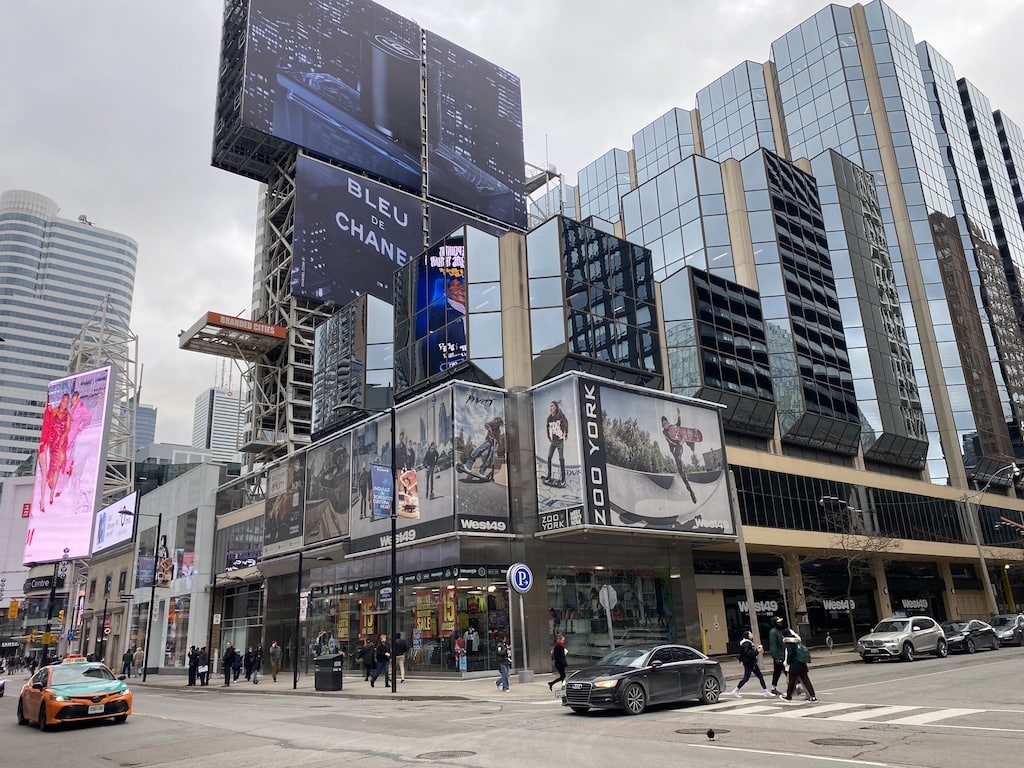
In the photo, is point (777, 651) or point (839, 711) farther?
point (777, 651)

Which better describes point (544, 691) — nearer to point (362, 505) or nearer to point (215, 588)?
point (362, 505)

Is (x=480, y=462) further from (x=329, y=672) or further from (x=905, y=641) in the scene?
(x=905, y=641)

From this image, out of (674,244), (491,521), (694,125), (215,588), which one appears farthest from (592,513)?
(694,125)

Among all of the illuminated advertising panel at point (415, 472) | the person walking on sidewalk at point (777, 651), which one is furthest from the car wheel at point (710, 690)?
the illuminated advertising panel at point (415, 472)

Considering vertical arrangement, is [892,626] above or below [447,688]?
above

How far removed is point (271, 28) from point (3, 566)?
10100 centimetres

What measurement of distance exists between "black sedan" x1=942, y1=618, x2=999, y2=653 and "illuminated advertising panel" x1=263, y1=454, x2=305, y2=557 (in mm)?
31487

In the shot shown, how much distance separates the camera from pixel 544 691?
79.4 feet

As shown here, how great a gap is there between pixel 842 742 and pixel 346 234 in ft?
233

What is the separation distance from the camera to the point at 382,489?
1120 inches

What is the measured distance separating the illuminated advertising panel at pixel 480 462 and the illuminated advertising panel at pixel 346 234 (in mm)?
41704

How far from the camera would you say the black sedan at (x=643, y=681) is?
1608 centimetres

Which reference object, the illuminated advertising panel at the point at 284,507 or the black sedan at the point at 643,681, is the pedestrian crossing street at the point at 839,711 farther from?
the illuminated advertising panel at the point at 284,507

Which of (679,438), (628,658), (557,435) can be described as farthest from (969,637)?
(628,658)
